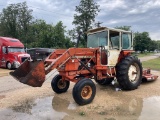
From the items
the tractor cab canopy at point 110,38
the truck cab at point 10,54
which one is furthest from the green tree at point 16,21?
the tractor cab canopy at point 110,38

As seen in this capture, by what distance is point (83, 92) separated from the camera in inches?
275

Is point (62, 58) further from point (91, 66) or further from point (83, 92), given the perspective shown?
point (91, 66)

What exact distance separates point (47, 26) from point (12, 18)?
1840 centimetres

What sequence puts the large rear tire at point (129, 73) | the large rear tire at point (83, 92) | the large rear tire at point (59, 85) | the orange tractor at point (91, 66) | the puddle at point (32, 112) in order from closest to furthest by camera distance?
the puddle at point (32, 112) → the large rear tire at point (83, 92) → the orange tractor at point (91, 66) → the large rear tire at point (59, 85) → the large rear tire at point (129, 73)

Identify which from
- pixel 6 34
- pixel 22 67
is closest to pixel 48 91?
pixel 22 67

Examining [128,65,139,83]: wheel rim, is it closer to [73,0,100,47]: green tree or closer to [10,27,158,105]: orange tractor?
[10,27,158,105]: orange tractor

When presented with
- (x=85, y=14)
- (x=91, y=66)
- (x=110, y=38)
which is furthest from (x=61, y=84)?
(x=85, y=14)

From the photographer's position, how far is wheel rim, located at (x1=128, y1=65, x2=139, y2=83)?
899cm

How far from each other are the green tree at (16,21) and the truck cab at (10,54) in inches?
1537

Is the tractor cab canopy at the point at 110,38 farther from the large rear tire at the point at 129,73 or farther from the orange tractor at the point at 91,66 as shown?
the large rear tire at the point at 129,73

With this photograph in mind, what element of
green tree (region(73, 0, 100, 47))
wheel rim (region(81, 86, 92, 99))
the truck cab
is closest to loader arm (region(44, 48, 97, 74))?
wheel rim (region(81, 86, 92, 99))

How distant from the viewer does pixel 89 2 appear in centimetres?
5588

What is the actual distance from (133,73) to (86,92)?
2882 mm

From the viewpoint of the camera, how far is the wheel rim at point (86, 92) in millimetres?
6963
